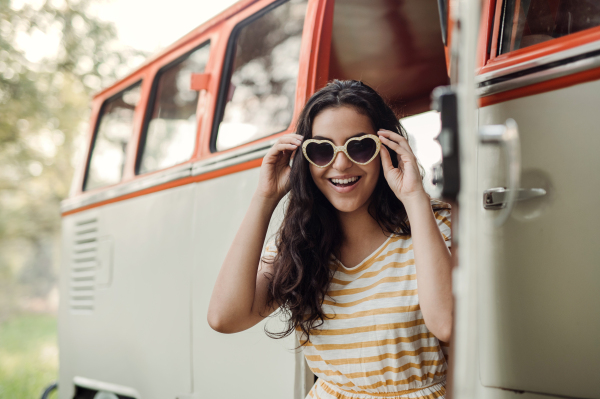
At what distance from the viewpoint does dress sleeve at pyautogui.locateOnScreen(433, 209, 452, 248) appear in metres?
1.48

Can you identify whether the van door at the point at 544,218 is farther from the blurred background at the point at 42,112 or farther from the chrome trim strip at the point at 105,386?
the blurred background at the point at 42,112

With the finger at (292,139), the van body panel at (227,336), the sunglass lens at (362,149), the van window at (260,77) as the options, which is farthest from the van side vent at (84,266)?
the sunglass lens at (362,149)

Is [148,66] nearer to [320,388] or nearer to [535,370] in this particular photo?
[320,388]

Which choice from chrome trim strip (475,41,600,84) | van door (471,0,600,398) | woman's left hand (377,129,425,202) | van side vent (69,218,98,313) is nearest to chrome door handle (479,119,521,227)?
van door (471,0,600,398)

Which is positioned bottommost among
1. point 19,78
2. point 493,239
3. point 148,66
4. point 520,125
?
point 493,239

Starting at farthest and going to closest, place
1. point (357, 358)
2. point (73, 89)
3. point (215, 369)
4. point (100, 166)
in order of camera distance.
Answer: point (73, 89)
point (100, 166)
point (215, 369)
point (357, 358)

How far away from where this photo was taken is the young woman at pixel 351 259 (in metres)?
1.39

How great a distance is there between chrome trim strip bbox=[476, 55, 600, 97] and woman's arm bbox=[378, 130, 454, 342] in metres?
0.29

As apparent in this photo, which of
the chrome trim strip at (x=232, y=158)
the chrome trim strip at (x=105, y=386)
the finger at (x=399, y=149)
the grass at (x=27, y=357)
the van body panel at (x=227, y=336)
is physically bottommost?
the grass at (x=27, y=357)

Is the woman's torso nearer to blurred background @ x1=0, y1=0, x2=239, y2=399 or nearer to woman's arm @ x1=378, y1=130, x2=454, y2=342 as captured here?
woman's arm @ x1=378, y1=130, x2=454, y2=342

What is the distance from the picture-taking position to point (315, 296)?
1.53m

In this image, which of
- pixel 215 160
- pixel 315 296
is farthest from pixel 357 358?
pixel 215 160

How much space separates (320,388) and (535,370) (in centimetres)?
68

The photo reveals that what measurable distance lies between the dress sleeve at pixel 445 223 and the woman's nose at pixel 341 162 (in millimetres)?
330
